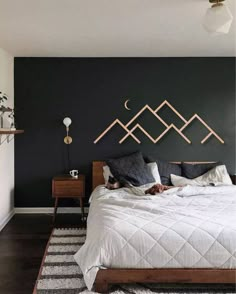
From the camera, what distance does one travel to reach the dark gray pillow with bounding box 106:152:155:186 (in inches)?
170

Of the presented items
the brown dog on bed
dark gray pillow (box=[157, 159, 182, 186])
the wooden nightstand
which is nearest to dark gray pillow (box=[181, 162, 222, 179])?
dark gray pillow (box=[157, 159, 182, 186])

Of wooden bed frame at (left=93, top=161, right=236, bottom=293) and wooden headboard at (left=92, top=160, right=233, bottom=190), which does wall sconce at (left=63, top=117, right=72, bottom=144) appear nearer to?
wooden headboard at (left=92, top=160, right=233, bottom=190)

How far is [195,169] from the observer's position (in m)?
4.68

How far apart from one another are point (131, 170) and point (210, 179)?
1.09 meters

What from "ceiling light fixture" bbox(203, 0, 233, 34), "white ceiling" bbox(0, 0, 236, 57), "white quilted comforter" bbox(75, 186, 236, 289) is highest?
"white ceiling" bbox(0, 0, 236, 57)

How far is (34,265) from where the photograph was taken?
3.08 meters

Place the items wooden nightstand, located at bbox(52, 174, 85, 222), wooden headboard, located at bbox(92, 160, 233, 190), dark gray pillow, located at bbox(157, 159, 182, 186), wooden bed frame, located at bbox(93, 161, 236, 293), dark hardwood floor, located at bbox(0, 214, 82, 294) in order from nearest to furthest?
wooden bed frame, located at bbox(93, 161, 236, 293) < dark hardwood floor, located at bbox(0, 214, 82, 294) < wooden nightstand, located at bbox(52, 174, 85, 222) < dark gray pillow, located at bbox(157, 159, 182, 186) < wooden headboard, located at bbox(92, 160, 233, 190)

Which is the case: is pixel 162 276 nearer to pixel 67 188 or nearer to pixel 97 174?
pixel 67 188

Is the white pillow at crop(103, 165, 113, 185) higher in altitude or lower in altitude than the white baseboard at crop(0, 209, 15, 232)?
higher

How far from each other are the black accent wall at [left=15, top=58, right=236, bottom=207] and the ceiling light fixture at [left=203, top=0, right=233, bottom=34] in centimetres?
226

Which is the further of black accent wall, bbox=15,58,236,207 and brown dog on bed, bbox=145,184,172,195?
black accent wall, bbox=15,58,236,207

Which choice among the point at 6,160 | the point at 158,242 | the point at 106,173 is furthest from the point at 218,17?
the point at 6,160

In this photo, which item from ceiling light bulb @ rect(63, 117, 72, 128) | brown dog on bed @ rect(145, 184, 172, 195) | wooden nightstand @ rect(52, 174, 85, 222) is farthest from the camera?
ceiling light bulb @ rect(63, 117, 72, 128)

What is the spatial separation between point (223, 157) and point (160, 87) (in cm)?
142
